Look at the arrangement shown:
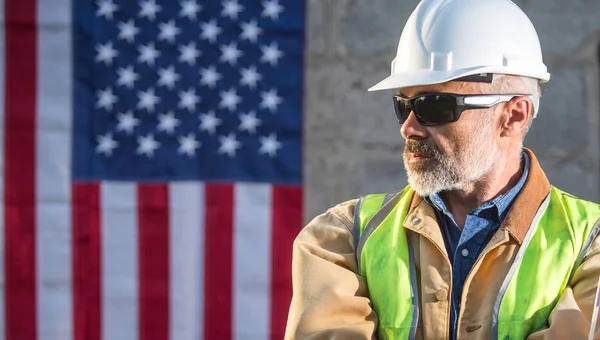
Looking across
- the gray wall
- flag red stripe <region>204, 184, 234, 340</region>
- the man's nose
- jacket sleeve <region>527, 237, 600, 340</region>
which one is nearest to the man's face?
the man's nose

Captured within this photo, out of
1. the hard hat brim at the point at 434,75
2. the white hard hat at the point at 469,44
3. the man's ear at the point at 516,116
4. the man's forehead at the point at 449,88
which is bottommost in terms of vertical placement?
the man's ear at the point at 516,116

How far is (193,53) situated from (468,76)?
226 centimetres

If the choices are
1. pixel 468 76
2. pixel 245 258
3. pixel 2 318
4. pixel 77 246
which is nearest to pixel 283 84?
pixel 245 258

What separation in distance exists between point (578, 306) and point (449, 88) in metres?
0.68

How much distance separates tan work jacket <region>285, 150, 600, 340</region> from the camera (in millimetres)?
2533

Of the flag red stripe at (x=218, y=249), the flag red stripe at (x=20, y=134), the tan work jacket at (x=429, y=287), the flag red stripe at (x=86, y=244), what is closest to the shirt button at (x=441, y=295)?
the tan work jacket at (x=429, y=287)

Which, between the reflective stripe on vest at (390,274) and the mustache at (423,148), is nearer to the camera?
the reflective stripe on vest at (390,274)

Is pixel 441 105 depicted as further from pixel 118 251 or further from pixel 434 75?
pixel 118 251

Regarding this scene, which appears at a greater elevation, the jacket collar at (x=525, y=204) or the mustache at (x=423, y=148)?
the mustache at (x=423, y=148)

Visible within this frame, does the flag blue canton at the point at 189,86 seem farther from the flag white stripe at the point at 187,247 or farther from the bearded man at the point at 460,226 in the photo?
the bearded man at the point at 460,226

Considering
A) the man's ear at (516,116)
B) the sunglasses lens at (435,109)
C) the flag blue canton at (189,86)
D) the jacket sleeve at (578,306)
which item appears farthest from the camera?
the flag blue canton at (189,86)

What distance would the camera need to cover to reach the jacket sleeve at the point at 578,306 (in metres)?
2.43

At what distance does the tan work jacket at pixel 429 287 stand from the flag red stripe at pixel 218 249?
2.11m

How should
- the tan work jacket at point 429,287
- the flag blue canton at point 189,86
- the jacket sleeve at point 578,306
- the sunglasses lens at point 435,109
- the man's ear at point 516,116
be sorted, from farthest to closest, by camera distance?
the flag blue canton at point 189,86
the man's ear at point 516,116
the sunglasses lens at point 435,109
the tan work jacket at point 429,287
the jacket sleeve at point 578,306
